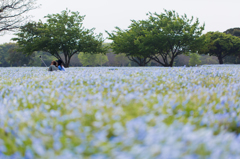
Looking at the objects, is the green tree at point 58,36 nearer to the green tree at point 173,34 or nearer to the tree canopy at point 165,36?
the tree canopy at point 165,36

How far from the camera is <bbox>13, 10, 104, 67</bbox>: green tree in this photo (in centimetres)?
3098

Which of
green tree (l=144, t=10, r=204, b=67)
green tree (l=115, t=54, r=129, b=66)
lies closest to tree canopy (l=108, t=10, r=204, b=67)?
green tree (l=144, t=10, r=204, b=67)

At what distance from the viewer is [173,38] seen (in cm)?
2922

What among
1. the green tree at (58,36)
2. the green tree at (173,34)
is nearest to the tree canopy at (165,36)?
the green tree at (173,34)

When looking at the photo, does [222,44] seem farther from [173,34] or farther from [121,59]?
[121,59]

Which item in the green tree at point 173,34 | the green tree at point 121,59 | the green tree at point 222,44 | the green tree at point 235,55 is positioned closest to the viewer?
the green tree at point 173,34

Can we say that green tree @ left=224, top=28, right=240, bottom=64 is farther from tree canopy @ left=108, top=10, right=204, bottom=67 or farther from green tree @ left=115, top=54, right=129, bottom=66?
green tree @ left=115, top=54, right=129, bottom=66

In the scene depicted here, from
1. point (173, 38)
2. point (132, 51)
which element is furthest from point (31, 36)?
point (173, 38)

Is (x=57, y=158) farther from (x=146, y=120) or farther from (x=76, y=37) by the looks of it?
(x=76, y=37)

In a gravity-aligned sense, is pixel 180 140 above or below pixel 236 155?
above

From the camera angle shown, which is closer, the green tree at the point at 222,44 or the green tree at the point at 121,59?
the green tree at the point at 222,44

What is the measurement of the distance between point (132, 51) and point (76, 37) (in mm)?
9333

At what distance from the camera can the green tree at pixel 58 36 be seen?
1220 inches

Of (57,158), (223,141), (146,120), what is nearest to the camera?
(57,158)
